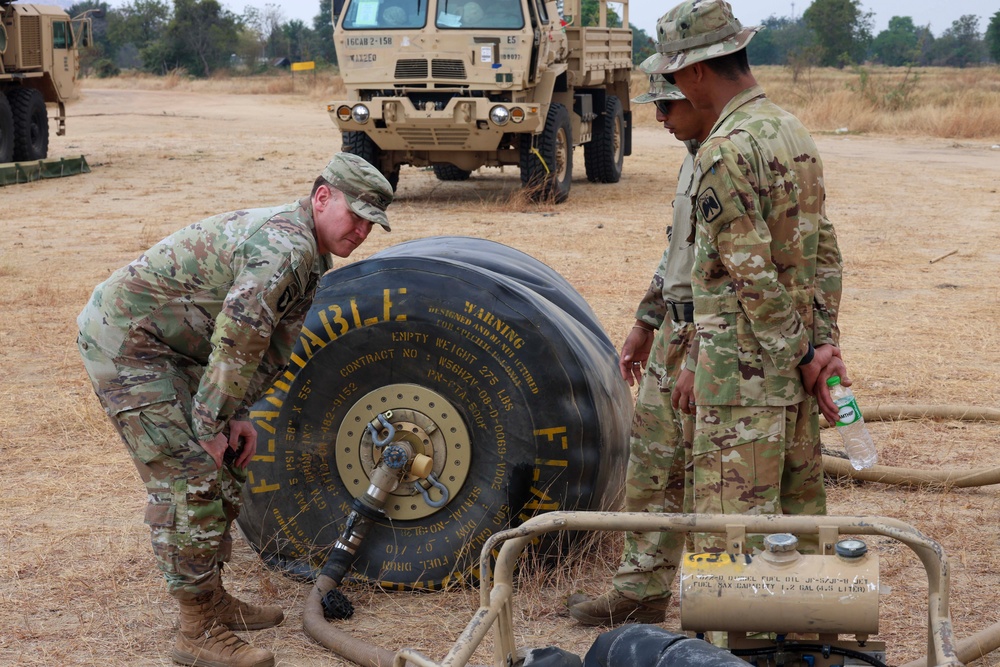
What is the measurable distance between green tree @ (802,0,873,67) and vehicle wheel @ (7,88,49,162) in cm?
5247

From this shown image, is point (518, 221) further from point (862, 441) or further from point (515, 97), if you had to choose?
point (862, 441)

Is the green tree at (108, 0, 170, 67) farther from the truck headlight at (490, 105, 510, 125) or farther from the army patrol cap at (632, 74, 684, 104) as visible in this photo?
the army patrol cap at (632, 74, 684, 104)

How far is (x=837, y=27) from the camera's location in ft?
213

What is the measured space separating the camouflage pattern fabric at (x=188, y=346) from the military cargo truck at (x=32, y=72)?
14.4m

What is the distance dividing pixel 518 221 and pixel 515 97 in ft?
4.36

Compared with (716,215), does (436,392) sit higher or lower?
lower

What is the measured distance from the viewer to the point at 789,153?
113 inches

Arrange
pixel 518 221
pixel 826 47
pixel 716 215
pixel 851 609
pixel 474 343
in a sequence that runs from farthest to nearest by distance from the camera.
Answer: pixel 826 47, pixel 518 221, pixel 474 343, pixel 716 215, pixel 851 609

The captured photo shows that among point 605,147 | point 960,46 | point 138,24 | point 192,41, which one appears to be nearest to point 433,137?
point 605,147

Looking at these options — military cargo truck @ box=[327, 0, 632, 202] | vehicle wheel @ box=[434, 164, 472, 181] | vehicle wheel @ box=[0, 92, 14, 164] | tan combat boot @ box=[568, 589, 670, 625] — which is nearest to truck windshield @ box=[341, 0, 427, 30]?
military cargo truck @ box=[327, 0, 632, 202]

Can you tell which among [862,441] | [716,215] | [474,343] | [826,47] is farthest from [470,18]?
[826,47]

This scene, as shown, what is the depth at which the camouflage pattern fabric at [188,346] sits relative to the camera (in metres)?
3.08

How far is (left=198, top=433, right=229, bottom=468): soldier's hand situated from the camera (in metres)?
3.17

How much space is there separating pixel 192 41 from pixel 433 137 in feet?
173
